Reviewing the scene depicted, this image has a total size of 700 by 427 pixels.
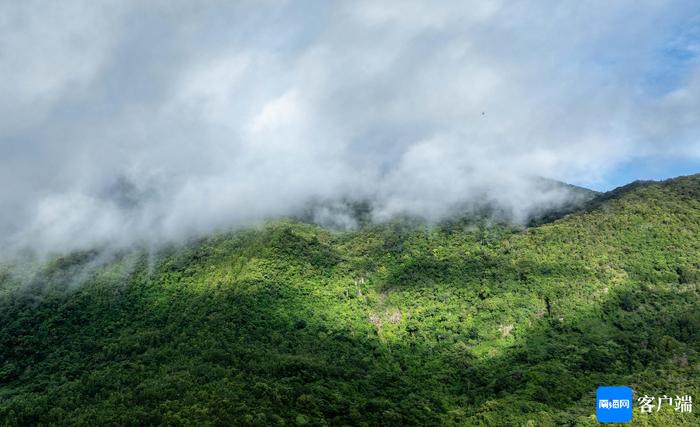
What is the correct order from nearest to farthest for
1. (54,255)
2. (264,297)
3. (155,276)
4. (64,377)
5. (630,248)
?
(64,377)
(264,297)
(630,248)
(155,276)
(54,255)

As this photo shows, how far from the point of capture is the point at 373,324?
120 meters

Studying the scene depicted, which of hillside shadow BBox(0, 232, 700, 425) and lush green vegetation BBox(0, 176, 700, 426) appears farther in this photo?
lush green vegetation BBox(0, 176, 700, 426)

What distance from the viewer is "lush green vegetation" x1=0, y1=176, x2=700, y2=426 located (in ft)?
268

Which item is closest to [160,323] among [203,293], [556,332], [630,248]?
[203,293]

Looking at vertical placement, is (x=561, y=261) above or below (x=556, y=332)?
above

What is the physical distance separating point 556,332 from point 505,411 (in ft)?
98.6

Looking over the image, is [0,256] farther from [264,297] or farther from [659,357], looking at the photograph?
[659,357]

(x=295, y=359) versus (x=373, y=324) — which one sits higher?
(x=373, y=324)

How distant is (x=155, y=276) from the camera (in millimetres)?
137125

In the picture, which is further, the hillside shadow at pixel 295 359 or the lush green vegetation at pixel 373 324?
the lush green vegetation at pixel 373 324

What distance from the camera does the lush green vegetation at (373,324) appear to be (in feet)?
268

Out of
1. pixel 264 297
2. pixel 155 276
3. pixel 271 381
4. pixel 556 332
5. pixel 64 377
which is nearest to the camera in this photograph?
pixel 271 381

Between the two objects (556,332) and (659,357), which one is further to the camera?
(556,332)

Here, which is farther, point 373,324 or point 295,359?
point 373,324
